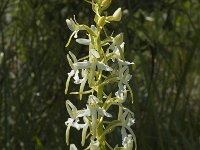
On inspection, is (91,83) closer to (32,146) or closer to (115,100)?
(115,100)

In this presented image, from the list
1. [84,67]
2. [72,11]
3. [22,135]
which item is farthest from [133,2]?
[84,67]

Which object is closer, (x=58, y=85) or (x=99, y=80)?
(x=99, y=80)

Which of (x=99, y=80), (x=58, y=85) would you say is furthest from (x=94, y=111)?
(x=58, y=85)

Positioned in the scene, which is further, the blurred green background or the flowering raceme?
the blurred green background

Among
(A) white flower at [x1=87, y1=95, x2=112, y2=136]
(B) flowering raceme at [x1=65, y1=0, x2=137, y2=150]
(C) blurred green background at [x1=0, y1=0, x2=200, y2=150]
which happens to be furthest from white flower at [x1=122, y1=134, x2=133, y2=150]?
(C) blurred green background at [x1=0, y1=0, x2=200, y2=150]

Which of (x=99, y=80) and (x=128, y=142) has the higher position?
(x=99, y=80)

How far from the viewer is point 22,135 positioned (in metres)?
3.65

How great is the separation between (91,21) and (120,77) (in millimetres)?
1682

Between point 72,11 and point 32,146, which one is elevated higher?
point 72,11

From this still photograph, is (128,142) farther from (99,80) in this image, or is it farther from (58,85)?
(58,85)

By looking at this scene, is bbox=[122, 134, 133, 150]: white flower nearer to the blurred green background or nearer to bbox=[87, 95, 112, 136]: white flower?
bbox=[87, 95, 112, 136]: white flower

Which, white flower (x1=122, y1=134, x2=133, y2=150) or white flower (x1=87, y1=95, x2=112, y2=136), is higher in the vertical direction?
white flower (x1=87, y1=95, x2=112, y2=136)

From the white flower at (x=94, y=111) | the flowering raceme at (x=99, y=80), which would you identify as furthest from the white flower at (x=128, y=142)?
the white flower at (x=94, y=111)

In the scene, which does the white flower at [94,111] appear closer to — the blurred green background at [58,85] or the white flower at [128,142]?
the white flower at [128,142]
